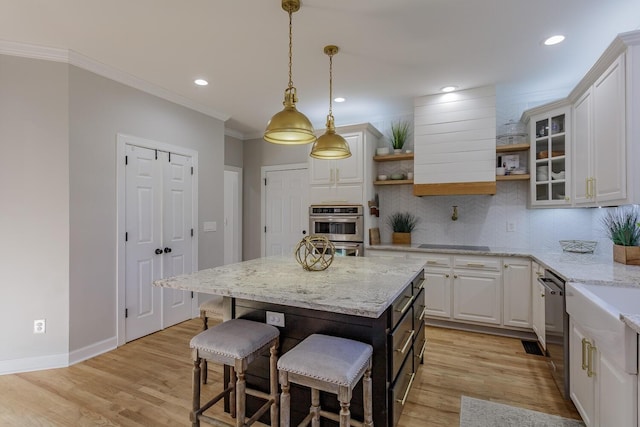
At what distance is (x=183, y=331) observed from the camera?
357cm

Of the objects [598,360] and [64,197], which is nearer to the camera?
[598,360]

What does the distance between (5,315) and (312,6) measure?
3529 mm

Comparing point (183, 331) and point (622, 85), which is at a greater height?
point (622, 85)

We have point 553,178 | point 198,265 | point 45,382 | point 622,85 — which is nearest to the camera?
point 622,85

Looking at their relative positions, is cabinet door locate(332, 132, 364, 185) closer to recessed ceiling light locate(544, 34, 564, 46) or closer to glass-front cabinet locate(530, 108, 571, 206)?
glass-front cabinet locate(530, 108, 571, 206)

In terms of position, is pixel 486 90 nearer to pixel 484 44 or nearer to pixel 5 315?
pixel 484 44

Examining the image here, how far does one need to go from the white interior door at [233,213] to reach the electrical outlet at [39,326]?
293 centimetres

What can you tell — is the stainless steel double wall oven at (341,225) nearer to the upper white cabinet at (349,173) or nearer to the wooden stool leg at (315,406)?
the upper white cabinet at (349,173)

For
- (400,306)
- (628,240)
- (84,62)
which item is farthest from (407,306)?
(84,62)

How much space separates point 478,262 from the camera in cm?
337

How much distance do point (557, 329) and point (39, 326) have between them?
4.22 m

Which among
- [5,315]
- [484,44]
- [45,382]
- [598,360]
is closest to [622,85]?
[484,44]

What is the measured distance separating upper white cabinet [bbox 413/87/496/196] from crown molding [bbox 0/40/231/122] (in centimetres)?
298

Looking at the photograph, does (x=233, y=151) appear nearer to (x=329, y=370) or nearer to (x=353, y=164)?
(x=353, y=164)
